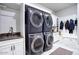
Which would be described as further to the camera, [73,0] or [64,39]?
[64,39]

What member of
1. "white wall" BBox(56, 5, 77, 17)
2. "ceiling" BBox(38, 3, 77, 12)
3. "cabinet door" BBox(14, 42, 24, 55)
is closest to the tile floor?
"white wall" BBox(56, 5, 77, 17)

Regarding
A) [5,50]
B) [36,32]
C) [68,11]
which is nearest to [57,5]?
[68,11]

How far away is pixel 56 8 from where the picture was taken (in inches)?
39.5

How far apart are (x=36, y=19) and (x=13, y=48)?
612 millimetres

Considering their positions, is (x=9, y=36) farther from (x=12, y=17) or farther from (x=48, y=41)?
(x=48, y=41)

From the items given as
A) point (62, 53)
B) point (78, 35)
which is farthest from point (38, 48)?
point (78, 35)

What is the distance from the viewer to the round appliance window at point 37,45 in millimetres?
1163

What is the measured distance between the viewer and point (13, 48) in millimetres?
949

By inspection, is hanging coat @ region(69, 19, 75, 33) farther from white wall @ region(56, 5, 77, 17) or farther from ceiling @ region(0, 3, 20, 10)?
ceiling @ region(0, 3, 20, 10)

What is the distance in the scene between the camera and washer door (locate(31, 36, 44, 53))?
3.81 feet

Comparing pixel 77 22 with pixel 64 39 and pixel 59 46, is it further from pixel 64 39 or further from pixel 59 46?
pixel 59 46

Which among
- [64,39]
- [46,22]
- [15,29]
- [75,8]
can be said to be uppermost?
[75,8]

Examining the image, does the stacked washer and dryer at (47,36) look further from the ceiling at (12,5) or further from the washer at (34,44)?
the ceiling at (12,5)

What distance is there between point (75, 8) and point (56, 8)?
28cm
